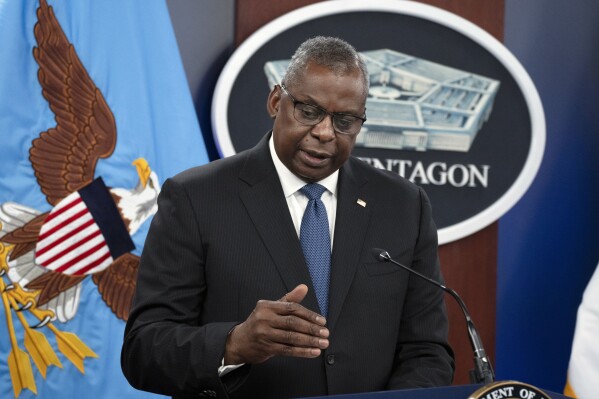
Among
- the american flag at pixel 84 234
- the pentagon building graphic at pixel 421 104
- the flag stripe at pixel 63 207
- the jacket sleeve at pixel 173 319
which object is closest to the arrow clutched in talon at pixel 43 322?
the american flag at pixel 84 234

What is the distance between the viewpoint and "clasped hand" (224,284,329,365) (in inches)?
58.6

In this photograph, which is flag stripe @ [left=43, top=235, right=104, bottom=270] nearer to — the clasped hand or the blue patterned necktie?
the blue patterned necktie

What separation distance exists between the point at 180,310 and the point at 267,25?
1.50 metres

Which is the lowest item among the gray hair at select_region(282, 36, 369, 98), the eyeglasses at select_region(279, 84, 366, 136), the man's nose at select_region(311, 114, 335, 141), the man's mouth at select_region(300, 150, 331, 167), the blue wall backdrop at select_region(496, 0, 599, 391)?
the blue wall backdrop at select_region(496, 0, 599, 391)

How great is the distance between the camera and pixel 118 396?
270 cm

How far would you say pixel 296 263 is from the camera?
1916 millimetres

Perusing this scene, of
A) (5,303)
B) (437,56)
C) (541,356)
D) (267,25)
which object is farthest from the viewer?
(541,356)

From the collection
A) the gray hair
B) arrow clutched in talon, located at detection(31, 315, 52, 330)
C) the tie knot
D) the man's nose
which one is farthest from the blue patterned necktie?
arrow clutched in talon, located at detection(31, 315, 52, 330)

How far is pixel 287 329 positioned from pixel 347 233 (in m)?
0.53

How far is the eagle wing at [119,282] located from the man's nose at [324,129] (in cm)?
102

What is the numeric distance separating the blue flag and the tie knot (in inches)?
34.4

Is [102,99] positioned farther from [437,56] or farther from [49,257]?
[437,56]

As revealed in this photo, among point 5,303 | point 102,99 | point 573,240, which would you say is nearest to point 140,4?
point 102,99

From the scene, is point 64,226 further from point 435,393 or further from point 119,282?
point 435,393
